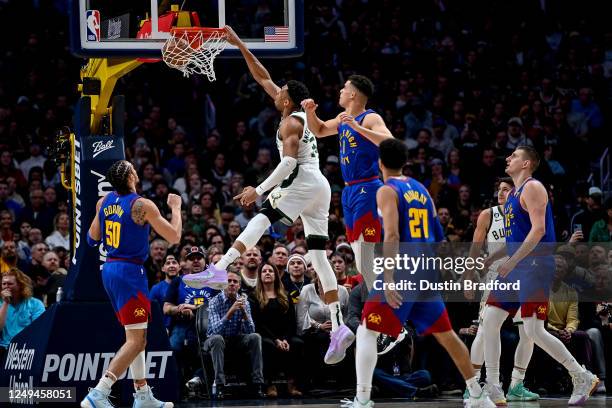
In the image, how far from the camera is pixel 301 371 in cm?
1447

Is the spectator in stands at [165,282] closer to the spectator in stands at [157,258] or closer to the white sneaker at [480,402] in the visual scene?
the spectator in stands at [157,258]

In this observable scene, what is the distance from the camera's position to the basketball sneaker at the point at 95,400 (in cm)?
1081

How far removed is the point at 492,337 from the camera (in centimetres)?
1166

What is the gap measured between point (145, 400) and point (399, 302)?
3.06 meters

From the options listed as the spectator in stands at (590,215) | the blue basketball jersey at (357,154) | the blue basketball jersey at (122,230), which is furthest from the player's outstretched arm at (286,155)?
the spectator in stands at (590,215)

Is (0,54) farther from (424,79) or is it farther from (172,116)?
(424,79)

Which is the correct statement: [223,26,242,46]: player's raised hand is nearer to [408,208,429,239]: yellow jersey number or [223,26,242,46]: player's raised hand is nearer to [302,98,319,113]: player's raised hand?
[302,98,319,113]: player's raised hand

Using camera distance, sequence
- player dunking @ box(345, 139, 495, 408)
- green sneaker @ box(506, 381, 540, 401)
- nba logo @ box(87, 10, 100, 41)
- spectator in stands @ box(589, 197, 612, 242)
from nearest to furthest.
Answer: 1. player dunking @ box(345, 139, 495, 408)
2. nba logo @ box(87, 10, 100, 41)
3. green sneaker @ box(506, 381, 540, 401)
4. spectator in stands @ box(589, 197, 612, 242)

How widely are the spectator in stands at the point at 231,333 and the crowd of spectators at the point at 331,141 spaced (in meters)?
0.03

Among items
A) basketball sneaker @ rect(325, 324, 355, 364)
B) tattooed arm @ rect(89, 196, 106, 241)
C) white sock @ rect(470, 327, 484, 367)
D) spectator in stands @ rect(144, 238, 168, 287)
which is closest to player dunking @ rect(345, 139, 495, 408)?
basketball sneaker @ rect(325, 324, 355, 364)

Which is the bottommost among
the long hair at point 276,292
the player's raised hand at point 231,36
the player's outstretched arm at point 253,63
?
the long hair at point 276,292

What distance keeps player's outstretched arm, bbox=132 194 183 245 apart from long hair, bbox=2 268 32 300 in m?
3.43

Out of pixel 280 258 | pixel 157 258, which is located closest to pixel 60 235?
pixel 157 258

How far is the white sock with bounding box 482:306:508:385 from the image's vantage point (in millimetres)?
11555
